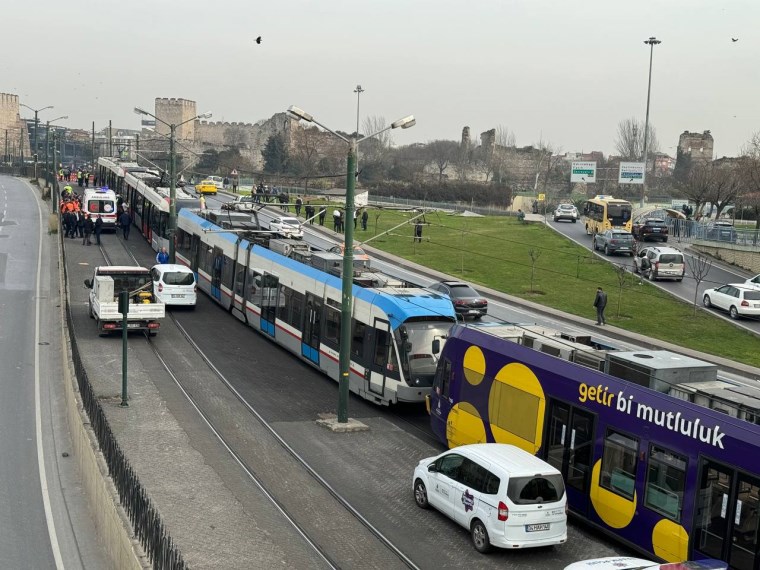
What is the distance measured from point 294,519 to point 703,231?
136 feet

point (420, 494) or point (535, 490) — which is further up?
point (535, 490)

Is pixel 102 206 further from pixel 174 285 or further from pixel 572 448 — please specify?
Answer: pixel 572 448

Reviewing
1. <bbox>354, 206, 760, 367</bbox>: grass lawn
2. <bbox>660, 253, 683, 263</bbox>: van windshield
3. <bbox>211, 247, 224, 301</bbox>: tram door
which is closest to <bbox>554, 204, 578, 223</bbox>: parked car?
<bbox>354, 206, 760, 367</bbox>: grass lawn

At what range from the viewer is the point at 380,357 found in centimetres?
2119

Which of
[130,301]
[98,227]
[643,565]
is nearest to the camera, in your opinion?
[643,565]

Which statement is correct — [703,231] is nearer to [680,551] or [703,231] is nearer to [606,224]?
[606,224]

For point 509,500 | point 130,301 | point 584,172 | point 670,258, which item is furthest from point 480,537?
point 584,172

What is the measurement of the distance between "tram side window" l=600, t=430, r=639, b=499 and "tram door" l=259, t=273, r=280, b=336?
15.4 meters

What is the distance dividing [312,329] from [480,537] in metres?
12.1

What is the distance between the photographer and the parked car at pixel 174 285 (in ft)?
107

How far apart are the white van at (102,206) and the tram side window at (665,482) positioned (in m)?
41.5

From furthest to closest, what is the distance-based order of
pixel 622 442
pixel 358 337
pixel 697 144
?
pixel 697 144, pixel 358 337, pixel 622 442

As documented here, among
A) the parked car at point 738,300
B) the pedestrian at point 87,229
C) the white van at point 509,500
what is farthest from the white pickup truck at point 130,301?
the parked car at point 738,300

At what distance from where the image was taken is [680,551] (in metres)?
12.4
